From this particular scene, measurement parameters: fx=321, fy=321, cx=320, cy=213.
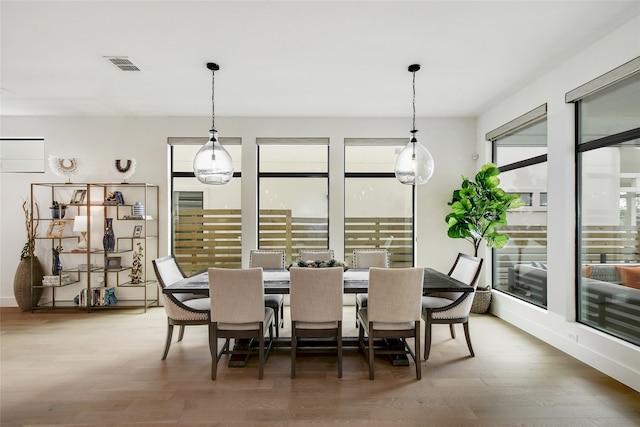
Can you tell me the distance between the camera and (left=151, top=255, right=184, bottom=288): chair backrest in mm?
3133

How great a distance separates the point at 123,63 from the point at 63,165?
8.12ft

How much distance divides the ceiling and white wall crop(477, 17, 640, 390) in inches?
5.6

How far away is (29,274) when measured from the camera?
183 inches

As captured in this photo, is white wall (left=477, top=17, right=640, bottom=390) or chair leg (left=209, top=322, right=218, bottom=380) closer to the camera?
white wall (left=477, top=17, right=640, bottom=390)

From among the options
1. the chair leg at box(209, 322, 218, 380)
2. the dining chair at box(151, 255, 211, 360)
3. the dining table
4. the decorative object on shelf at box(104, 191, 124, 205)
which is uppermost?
the decorative object on shelf at box(104, 191, 124, 205)

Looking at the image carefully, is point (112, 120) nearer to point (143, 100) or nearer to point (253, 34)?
point (143, 100)

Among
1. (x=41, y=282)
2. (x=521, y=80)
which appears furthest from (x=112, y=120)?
(x=521, y=80)

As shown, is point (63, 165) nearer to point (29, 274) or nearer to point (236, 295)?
point (29, 274)

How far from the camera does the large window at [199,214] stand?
505 centimetres

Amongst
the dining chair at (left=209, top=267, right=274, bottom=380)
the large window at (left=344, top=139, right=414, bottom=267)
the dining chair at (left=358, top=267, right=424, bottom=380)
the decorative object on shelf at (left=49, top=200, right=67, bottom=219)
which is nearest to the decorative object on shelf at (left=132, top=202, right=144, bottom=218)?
the decorative object on shelf at (left=49, top=200, right=67, bottom=219)

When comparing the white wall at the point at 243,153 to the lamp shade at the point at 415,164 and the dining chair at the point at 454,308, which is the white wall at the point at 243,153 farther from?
the lamp shade at the point at 415,164

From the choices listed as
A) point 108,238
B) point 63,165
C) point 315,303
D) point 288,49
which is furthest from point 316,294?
point 63,165

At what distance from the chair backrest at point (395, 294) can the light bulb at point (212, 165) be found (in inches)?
64.1

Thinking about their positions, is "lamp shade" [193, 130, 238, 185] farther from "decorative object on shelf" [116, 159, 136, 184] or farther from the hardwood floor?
"decorative object on shelf" [116, 159, 136, 184]
